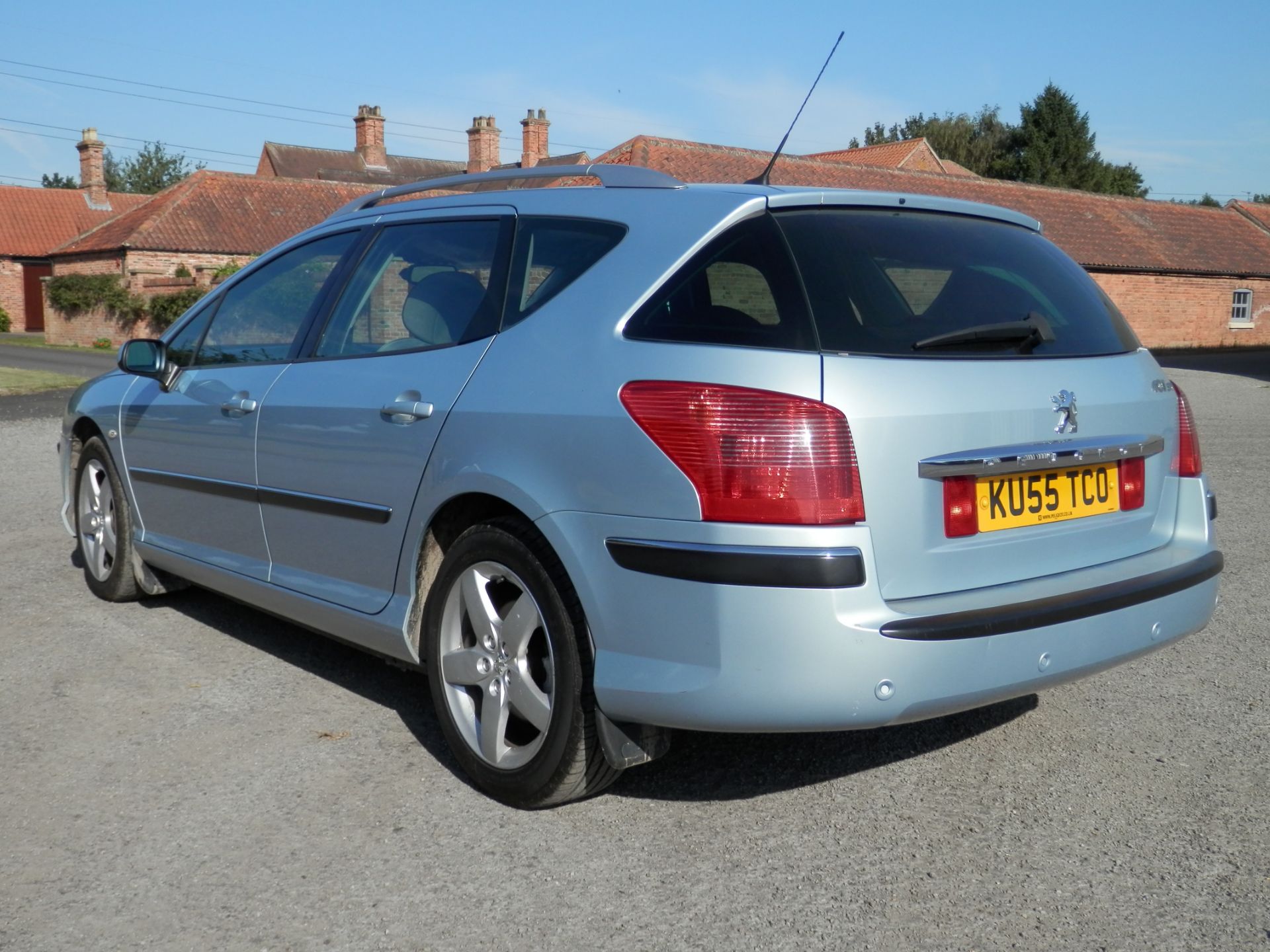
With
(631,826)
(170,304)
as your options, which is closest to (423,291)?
(631,826)

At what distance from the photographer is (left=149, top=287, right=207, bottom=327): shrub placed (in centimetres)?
3716

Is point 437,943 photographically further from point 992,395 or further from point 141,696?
point 141,696

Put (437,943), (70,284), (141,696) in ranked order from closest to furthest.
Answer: (437,943) < (141,696) < (70,284)

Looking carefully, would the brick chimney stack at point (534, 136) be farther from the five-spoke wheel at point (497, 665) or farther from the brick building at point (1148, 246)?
the five-spoke wheel at point (497, 665)

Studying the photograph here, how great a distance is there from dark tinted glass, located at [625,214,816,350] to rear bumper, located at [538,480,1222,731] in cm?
49

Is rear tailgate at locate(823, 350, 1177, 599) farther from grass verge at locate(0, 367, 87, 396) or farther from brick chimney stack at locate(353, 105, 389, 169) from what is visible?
brick chimney stack at locate(353, 105, 389, 169)

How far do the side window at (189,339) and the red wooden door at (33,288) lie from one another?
185 ft

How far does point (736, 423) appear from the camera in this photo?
3010 mm

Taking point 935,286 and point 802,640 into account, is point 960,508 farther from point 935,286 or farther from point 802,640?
point 935,286

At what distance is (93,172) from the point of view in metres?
60.0

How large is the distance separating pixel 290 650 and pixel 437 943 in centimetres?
261

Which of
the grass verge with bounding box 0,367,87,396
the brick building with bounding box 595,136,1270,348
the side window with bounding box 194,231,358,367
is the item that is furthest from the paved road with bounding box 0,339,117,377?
the side window with bounding box 194,231,358,367

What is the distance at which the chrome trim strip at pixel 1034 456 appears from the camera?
312cm

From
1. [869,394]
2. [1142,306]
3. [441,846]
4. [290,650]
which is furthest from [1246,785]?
[1142,306]
